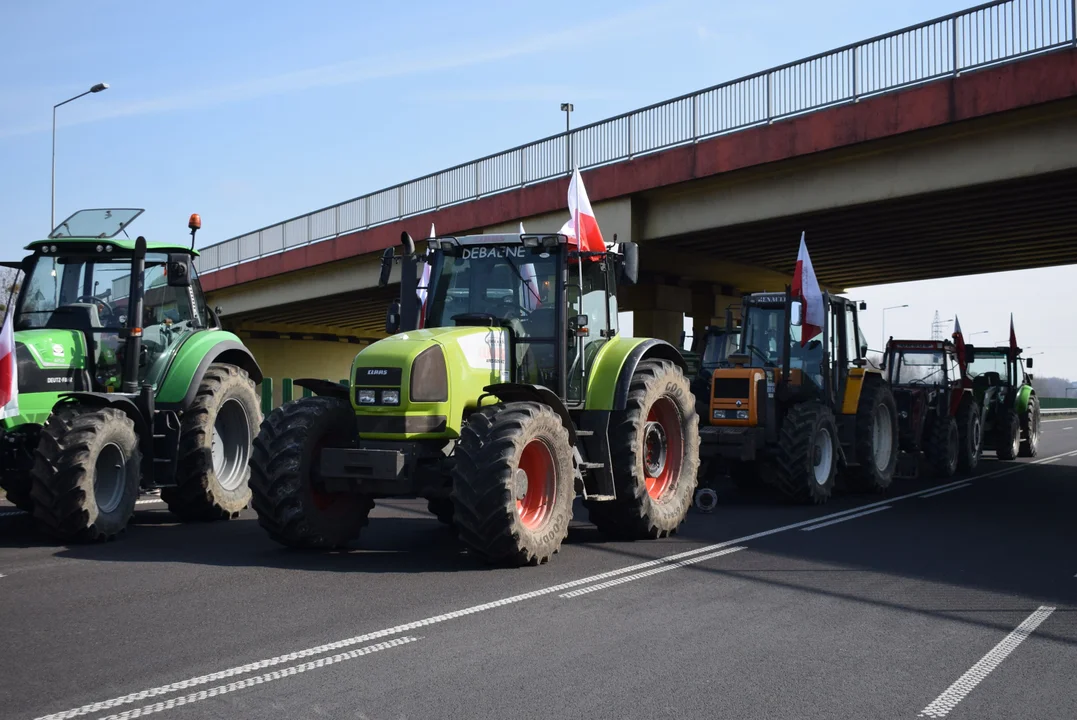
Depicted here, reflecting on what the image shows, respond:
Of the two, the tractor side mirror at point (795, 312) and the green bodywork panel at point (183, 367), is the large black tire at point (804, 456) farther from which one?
the green bodywork panel at point (183, 367)

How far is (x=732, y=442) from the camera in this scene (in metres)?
13.0

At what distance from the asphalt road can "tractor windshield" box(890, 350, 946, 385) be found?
9223mm

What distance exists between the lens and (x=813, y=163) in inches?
750

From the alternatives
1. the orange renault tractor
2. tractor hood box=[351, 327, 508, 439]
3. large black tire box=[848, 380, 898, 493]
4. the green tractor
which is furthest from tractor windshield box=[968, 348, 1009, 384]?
tractor hood box=[351, 327, 508, 439]

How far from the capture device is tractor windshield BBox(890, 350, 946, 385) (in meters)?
19.0

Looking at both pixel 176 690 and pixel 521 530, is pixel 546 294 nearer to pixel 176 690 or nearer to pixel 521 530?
pixel 521 530

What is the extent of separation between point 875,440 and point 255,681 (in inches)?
464

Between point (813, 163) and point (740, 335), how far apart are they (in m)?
5.92

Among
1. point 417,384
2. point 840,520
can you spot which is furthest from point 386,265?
point 840,520

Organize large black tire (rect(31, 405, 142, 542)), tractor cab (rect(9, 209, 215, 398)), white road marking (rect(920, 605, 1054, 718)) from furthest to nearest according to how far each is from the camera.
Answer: tractor cab (rect(9, 209, 215, 398)), large black tire (rect(31, 405, 142, 542)), white road marking (rect(920, 605, 1054, 718))

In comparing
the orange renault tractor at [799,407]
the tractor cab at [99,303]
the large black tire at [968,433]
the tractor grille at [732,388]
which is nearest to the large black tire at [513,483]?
the tractor cab at [99,303]

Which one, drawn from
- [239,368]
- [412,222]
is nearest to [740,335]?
[239,368]

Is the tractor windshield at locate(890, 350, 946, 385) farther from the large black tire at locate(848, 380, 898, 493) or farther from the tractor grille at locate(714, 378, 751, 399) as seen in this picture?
the tractor grille at locate(714, 378, 751, 399)

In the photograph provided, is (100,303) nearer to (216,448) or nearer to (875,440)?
(216,448)
